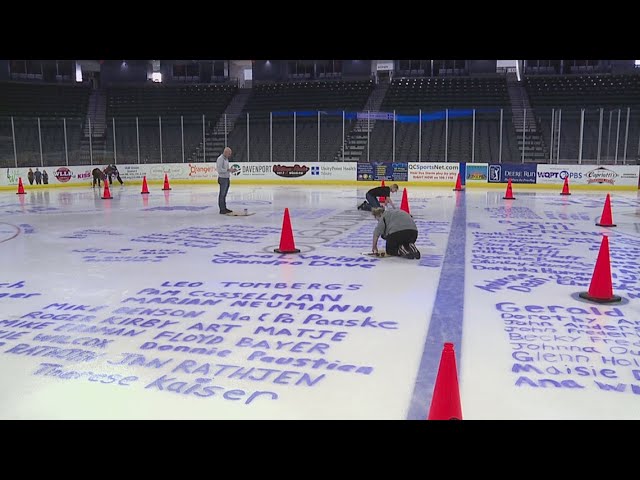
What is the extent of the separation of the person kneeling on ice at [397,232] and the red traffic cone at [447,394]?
18.8 feet

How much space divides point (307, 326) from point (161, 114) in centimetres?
3595

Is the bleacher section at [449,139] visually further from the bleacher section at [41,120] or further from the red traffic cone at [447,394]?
the red traffic cone at [447,394]

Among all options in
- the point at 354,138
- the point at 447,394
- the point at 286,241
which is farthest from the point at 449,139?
the point at 447,394

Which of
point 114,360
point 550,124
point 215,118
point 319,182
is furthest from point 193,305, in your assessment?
point 215,118

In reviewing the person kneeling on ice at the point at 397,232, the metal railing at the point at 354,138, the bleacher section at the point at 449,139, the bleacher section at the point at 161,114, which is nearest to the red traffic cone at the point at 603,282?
the person kneeling on ice at the point at 397,232

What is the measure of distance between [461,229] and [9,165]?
20.7 meters

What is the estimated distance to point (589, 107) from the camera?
34.8 m

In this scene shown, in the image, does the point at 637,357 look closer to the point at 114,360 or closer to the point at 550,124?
the point at 114,360

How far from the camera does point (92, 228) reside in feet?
44.0

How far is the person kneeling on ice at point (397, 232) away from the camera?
9.55 metres

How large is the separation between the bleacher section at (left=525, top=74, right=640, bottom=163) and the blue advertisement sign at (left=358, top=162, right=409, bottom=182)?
647 centimetres

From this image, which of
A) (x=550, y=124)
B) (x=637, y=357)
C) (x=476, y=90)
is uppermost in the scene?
(x=476, y=90)

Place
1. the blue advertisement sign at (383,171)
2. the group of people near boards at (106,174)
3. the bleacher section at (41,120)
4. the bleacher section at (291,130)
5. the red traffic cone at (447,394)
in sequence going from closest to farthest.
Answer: the red traffic cone at (447,394), the group of people near boards at (106,174), the bleacher section at (41,120), the blue advertisement sign at (383,171), the bleacher section at (291,130)

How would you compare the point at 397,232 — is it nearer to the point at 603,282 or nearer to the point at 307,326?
the point at 603,282
